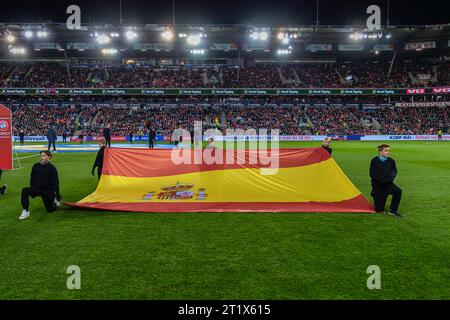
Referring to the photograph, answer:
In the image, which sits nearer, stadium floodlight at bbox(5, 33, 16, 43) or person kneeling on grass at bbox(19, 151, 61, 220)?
person kneeling on grass at bbox(19, 151, 61, 220)

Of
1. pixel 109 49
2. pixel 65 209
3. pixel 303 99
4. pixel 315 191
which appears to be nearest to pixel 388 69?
pixel 303 99

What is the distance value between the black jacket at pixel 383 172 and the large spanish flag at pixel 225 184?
0.81 metres

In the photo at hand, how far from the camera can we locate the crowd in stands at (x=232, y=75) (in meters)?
51.7

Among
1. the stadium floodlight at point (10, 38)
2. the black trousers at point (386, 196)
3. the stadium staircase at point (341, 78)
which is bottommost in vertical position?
the black trousers at point (386, 196)

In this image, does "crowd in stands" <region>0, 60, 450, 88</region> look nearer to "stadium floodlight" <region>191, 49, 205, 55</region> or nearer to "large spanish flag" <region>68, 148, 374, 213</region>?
"stadium floodlight" <region>191, 49, 205, 55</region>

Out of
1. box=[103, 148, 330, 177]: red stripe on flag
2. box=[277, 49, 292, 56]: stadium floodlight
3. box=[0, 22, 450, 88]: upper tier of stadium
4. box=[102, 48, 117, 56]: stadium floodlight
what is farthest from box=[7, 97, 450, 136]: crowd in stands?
box=[103, 148, 330, 177]: red stripe on flag

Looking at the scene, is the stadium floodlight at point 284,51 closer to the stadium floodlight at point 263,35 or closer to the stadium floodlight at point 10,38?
the stadium floodlight at point 263,35

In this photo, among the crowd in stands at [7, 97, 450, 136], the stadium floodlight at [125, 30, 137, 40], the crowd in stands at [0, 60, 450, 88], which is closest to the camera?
the stadium floodlight at [125, 30, 137, 40]

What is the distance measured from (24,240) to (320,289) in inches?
202

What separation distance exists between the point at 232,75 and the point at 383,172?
4821 centimetres

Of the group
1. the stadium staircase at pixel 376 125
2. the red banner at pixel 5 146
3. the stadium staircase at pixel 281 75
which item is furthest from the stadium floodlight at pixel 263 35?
the red banner at pixel 5 146

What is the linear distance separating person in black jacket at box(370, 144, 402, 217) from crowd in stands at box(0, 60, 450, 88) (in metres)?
44.5

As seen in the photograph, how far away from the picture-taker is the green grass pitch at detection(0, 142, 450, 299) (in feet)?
14.1

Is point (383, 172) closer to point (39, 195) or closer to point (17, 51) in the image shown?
point (39, 195)
